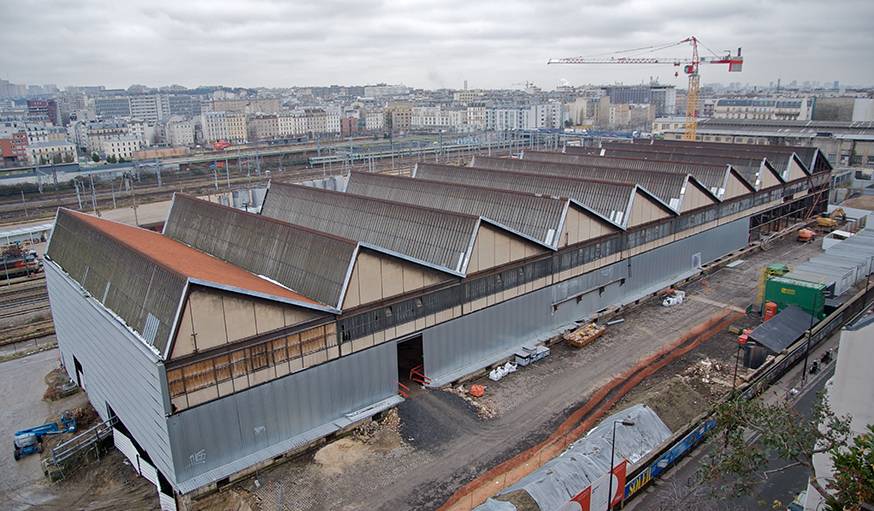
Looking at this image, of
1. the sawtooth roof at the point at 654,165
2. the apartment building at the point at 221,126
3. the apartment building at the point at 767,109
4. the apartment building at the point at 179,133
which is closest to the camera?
the sawtooth roof at the point at 654,165

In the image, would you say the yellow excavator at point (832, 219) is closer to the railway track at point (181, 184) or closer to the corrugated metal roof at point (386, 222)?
the corrugated metal roof at point (386, 222)

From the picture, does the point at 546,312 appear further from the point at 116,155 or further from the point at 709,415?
the point at 116,155

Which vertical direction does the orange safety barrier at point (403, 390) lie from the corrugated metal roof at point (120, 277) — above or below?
below

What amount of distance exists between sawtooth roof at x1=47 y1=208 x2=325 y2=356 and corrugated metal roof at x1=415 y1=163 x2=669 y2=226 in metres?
20.9

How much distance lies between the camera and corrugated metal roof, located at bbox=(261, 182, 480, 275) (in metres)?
26.8

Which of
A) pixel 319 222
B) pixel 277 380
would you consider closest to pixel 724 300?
pixel 319 222

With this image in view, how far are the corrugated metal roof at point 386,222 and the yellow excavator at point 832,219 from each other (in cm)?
4215

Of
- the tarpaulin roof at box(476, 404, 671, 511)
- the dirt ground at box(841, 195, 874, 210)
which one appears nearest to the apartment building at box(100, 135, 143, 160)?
the dirt ground at box(841, 195, 874, 210)

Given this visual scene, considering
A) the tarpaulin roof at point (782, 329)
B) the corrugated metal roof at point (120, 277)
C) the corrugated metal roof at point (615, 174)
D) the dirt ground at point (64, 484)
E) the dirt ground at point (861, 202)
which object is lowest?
the dirt ground at point (64, 484)

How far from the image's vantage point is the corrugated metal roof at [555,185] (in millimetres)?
35812

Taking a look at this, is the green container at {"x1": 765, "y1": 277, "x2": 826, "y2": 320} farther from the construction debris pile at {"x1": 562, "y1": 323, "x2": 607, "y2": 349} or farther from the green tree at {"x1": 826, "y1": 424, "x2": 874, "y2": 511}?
the green tree at {"x1": 826, "y1": 424, "x2": 874, "y2": 511}

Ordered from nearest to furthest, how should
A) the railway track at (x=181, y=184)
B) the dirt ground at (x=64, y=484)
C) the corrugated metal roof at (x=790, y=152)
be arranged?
the dirt ground at (x=64, y=484) < the corrugated metal roof at (x=790, y=152) < the railway track at (x=181, y=184)

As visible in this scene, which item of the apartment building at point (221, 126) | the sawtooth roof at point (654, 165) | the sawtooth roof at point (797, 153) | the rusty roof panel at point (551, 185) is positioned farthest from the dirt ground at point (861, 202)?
the apartment building at point (221, 126)

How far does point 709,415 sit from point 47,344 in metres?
34.3
